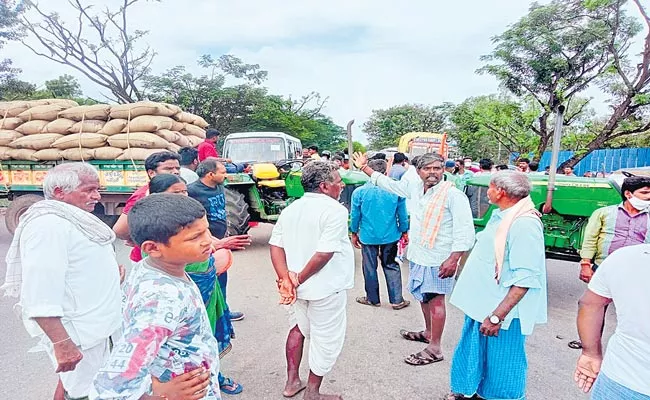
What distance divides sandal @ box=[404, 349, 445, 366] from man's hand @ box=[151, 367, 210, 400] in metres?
2.28

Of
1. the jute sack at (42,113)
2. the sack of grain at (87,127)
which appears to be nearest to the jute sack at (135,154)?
the sack of grain at (87,127)

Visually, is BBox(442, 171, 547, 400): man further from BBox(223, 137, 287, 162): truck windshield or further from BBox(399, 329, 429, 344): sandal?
BBox(223, 137, 287, 162): truck windshield

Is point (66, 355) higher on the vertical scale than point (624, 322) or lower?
lower

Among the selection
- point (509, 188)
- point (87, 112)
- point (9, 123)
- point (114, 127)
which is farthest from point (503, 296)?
point (9, 123)

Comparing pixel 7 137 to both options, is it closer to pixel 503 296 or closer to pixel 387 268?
pixel 387 268

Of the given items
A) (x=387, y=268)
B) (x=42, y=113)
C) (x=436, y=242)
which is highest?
(x=42, y=113)

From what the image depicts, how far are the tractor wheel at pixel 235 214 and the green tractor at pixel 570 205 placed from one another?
164 inches

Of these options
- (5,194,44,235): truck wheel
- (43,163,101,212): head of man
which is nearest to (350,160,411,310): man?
(43,163,101,212): head of man

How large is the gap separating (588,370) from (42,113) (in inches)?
333

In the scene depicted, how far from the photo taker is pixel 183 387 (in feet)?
4.16

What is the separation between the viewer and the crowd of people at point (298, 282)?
1317 millimetres

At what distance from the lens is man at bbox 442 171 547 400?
2279 millimetres

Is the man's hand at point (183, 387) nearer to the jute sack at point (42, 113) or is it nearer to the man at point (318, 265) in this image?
the man at point (318, 265)

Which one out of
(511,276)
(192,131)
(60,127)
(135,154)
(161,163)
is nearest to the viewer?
(511,276)
